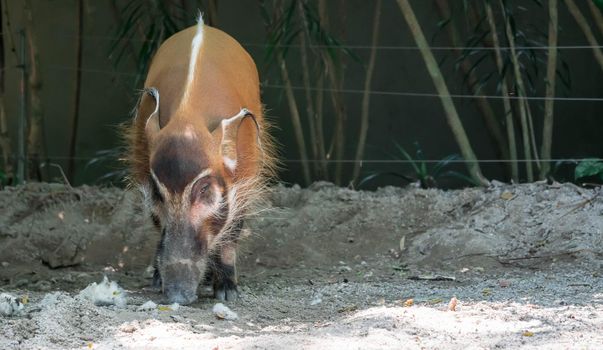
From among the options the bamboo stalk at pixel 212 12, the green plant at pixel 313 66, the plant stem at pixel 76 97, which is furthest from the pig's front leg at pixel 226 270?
the plant stem at pixel 76 97

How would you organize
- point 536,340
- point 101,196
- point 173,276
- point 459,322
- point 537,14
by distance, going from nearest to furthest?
point 536,340
point 459,322
point 173,276
point 101,196
point 537,14

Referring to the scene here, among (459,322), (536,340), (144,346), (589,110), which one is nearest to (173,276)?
(144,346)

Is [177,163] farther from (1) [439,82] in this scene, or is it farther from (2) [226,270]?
(1) [439,82]

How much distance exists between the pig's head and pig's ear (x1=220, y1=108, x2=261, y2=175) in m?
0.02

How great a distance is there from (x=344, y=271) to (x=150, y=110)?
1.45 metres

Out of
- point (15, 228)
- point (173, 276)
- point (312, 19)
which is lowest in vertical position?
point (15, 228)

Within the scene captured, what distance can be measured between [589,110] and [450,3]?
1.43 metres

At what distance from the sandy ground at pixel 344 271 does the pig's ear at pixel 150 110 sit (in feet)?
2.66

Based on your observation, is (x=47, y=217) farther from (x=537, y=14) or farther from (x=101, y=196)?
(x=537, y=14)

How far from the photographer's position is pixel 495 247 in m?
5.96

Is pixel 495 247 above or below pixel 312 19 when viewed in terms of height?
below

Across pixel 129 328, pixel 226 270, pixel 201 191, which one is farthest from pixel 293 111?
pixel 129 328

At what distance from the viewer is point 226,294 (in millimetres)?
5344

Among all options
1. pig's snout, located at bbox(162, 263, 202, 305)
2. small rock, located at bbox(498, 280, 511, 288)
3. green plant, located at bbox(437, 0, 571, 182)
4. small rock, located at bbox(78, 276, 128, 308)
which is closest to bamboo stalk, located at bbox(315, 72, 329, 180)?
green plant, located at bbox(437, 0, 571, 182)
